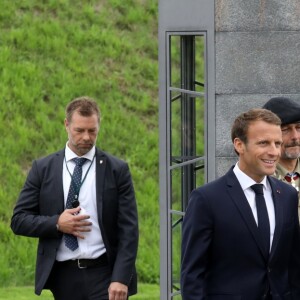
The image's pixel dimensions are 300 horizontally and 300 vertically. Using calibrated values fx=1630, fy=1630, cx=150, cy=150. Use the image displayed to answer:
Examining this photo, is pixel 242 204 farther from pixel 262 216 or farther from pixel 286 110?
pixel 286 110

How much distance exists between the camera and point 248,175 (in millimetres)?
7871

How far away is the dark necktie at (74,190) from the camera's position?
9664 mm

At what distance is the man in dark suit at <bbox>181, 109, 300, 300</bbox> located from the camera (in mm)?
7745

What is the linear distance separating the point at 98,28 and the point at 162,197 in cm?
1175

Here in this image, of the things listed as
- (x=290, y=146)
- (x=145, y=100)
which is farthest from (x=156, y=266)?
(x=290, y=146)

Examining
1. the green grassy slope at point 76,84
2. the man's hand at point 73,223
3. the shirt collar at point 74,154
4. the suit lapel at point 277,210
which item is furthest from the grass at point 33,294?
the suit lapel at point 277,210

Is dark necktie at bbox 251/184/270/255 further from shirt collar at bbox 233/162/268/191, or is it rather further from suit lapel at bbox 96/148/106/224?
suit lapel at bbox 96/148/106/224

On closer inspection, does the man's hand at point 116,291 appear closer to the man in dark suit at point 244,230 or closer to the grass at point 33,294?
the man in dark suit at point 244,230

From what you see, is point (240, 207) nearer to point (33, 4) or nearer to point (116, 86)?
point (116, 86)

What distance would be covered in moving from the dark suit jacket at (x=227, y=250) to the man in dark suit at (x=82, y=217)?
6.22ft

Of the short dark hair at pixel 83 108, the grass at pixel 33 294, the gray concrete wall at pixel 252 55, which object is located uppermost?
the gray concrete wall at pixel 252 55

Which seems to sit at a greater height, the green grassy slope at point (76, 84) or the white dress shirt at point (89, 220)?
the green grassy slope at point (76, 84)

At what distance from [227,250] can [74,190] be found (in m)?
2.15

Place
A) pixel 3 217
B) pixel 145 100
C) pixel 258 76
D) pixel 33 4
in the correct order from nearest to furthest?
pixel 258 76
pixel 3 217
pixel 145 100
pixel 33 4
